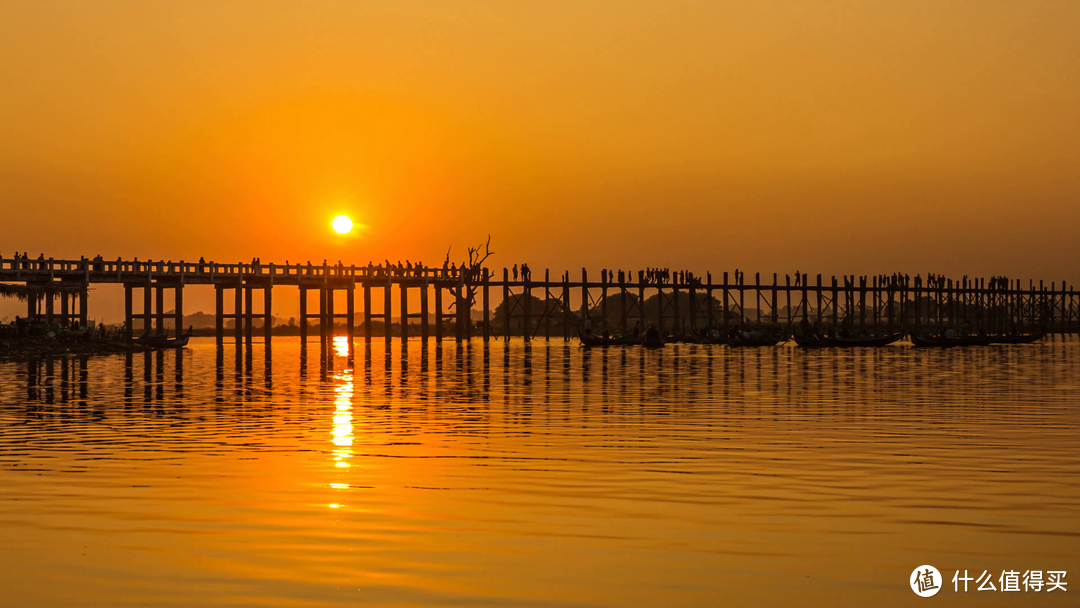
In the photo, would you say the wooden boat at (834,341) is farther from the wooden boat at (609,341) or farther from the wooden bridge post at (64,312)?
the wooden bridge post at (64,312)

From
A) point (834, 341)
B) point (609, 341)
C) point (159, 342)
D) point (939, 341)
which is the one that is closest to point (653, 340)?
point (609, 341)

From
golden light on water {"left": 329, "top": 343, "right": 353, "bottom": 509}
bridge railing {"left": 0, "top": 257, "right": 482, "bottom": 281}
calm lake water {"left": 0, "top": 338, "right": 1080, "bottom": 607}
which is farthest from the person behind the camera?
bridge railing {"left": 0, "top": 257, "right": 482, "bottom": 281}

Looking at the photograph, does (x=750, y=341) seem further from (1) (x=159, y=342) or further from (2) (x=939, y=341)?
(1) (x=159, y=342)

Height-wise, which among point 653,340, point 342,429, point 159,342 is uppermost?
point 159,342

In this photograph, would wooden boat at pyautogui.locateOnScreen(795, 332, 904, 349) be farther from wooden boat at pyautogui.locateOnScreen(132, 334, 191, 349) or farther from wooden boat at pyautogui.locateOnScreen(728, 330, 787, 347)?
wooden boat at pyautogui.locateOnScreen(132, 334, 191, 349)

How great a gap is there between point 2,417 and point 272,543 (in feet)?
53.1

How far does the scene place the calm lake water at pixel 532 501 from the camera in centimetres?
875

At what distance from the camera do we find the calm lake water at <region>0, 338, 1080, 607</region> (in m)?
8.75

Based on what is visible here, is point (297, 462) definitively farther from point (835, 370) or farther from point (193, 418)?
point (835, 370)

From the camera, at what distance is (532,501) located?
1271 centimetres

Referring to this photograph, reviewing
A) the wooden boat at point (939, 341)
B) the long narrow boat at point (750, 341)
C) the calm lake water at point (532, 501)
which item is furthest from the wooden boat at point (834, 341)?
the calm lake water at point (532, 501)

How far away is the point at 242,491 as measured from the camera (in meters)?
13.5

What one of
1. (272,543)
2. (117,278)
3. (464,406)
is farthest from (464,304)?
(272,543)

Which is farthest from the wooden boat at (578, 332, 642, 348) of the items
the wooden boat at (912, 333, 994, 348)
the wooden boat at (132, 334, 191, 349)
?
the wooden boat at (132, 334, 191, 349)
